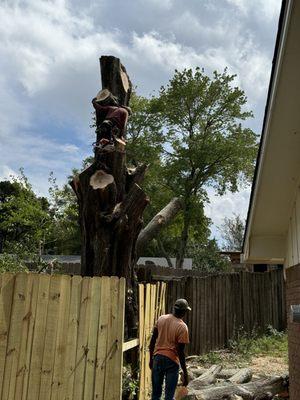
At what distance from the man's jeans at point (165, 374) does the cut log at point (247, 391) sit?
3.37ft

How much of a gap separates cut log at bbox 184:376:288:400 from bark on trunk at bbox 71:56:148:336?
1577mm

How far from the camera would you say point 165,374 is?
228 inches

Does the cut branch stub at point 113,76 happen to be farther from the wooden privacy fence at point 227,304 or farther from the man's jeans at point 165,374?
the wooden privacy fence at point 227,304

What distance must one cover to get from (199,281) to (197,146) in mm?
17490

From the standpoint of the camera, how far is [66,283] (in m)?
4.38

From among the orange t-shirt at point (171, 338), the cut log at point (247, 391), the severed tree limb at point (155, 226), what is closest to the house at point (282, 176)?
the orange t-shirt at point (171, 338)

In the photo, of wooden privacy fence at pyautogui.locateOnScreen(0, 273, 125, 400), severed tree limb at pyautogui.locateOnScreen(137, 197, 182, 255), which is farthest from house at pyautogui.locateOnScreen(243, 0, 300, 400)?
severed tree limb at pyautogui.locateOnScreen(137, 197, 182, 255)

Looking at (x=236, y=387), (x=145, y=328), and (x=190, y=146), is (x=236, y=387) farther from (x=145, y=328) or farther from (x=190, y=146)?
(x=190, y=146)

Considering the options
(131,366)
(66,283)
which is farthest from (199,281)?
(66,283)

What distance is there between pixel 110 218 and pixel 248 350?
7148mm

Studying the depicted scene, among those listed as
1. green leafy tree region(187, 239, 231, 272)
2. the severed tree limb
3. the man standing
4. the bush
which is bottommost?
the bush

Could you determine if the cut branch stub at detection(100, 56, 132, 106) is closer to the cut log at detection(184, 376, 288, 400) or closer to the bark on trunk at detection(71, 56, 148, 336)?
the bark on trunk at detection(71, 56, 148, 336)

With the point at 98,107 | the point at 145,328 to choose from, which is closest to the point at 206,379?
the point at 145,328

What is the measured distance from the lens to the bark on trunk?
620 centimetres
